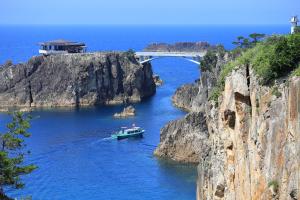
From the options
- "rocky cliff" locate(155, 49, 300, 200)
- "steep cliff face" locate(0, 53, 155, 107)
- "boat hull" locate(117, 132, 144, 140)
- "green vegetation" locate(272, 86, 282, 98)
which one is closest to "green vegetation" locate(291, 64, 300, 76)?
"rocky cliff" locate(155, 49, 300, 200)

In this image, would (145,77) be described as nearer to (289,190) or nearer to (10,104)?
(10,104)

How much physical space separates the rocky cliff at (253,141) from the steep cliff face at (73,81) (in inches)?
2599

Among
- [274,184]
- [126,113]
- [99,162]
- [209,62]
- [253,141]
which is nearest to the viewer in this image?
[274,184]

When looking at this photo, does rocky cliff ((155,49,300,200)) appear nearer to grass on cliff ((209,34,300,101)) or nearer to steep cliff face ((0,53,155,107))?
grass on cliff ((209,34,300,101))

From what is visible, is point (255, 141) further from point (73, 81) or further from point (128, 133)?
point (73, 81)

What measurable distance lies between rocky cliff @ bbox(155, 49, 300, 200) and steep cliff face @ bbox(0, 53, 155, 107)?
66.0 meters

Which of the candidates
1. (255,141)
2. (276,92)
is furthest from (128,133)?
(276,92)

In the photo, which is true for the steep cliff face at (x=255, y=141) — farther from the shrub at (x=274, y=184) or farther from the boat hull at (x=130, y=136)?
the boat hull at (x=130, y=136)

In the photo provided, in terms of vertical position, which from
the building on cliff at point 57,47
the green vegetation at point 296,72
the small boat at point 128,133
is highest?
the green vegetation at point 296,72

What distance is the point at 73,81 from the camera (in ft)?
318

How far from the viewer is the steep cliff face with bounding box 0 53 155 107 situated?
312 ft

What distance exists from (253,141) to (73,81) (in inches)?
3065

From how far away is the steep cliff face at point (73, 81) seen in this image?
95.1 meters

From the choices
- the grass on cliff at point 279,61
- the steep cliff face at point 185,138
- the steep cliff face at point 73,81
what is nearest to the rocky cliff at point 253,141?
the grass on cliff at point 279,61
